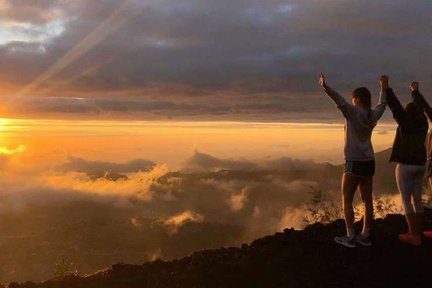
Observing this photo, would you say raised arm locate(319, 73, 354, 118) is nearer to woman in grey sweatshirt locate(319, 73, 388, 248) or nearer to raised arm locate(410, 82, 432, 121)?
woman in grey sweatshirt locate(319, 73, 388, 248)

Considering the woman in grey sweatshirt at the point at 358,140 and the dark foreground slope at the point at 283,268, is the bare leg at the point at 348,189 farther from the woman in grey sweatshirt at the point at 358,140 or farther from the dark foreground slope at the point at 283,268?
the dark foreground slope at the point at 283,268

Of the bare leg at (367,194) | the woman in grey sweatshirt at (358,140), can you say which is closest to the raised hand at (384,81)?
the woman in grey sweatshirt at (358,140)

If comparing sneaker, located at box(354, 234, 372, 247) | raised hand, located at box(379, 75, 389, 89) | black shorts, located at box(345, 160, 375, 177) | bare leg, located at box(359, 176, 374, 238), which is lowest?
sneaker, located at box(354, 234, 372, 247)

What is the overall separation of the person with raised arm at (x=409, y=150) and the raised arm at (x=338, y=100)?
1.07 meters

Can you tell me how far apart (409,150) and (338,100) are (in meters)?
1.85

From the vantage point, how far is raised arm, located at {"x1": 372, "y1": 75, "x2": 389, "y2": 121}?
373 inches

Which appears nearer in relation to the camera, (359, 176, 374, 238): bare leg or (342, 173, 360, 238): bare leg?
(342, 173, 360, 238): bare leg

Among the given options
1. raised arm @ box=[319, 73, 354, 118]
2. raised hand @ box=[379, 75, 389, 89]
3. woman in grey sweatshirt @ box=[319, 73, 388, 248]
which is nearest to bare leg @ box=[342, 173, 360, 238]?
woman in grey sweatshirt @ box=[319, 73, 388, 248]

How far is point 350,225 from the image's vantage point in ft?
32.4

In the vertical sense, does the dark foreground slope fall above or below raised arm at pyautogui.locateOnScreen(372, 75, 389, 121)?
below

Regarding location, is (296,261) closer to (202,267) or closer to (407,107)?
(202,267)

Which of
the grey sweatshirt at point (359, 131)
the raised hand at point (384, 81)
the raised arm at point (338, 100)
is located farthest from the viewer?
the raised hand at point (384, 81)

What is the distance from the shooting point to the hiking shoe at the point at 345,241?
9930mm

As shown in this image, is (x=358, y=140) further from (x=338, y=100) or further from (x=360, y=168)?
(x=338, y=100)
